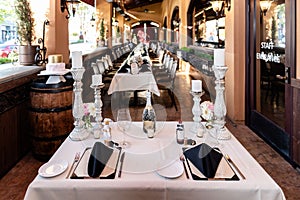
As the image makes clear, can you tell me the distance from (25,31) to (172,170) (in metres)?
3.79

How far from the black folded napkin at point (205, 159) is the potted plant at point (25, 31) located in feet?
11.4

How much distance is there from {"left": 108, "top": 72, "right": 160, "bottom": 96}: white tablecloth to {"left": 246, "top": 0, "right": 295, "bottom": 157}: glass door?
1931 mm

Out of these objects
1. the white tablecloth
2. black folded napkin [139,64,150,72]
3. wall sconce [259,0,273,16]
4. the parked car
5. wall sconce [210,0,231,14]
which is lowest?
the white tablecloth

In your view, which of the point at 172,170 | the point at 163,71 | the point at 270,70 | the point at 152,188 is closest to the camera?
the point at 152,188

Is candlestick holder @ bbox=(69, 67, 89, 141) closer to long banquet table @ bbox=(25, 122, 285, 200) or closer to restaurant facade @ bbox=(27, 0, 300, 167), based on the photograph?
long banquet table @ bbox=(25, 122, 285, 200)

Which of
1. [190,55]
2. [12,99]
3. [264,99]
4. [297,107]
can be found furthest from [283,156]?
[190,55]

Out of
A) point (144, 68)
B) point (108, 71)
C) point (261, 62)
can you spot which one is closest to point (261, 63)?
point (261, 62)

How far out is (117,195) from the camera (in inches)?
53.2

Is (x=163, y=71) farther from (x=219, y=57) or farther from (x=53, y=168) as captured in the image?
(x=53, y=168)

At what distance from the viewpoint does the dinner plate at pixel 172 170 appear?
1444 mm

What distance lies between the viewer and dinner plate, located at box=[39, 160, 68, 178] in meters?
1.47

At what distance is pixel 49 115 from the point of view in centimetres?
352

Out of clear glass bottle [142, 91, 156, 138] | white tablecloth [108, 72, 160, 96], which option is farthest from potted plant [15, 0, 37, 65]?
clear glass bottle [142, 91, 156, 138]

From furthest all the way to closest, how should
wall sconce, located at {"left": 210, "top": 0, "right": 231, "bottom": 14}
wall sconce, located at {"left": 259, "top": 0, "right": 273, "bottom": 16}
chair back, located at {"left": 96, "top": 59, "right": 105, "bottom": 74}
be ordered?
1. chair back, located at {"left": 96, "top": 59, "right": 105, "bottom": 74}
2. wall sconce, located at {"left": 210, "top": 0, "right": 231, "bottom": 14}
3. wall sconce, located at {"left": 259, "top": 0, "right": 273, "bottom": 16}
